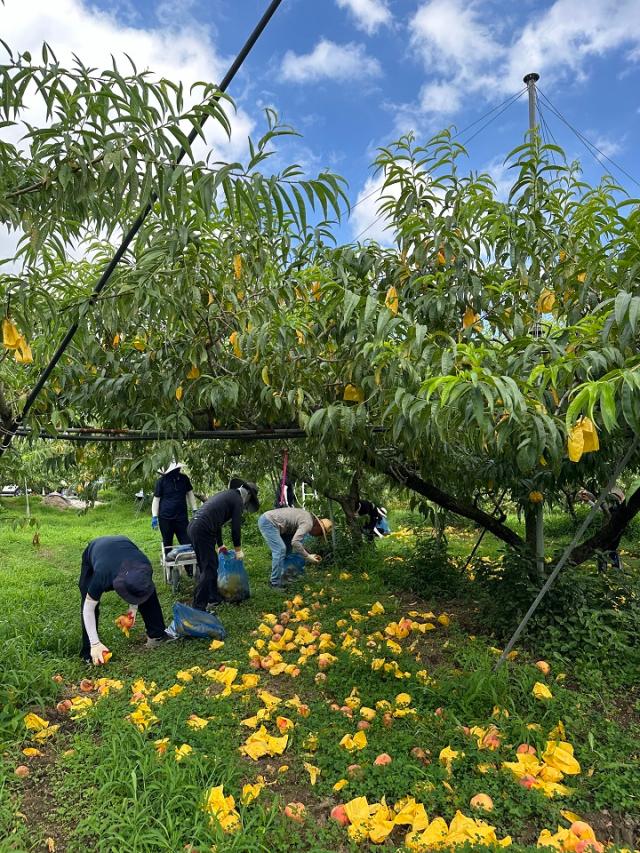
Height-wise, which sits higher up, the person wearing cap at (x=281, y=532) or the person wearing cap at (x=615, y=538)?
the person wearing cap at (x=615, y=538)

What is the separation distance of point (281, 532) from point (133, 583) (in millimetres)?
2276

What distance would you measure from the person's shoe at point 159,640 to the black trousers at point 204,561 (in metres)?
0.69

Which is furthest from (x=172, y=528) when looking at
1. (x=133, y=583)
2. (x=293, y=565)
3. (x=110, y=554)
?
(x=133, y=583)

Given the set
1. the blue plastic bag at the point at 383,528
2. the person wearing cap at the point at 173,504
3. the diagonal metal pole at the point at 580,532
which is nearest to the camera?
the diagonal metal pole at the point at 580,532

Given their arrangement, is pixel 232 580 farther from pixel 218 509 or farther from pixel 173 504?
pixel 173 504

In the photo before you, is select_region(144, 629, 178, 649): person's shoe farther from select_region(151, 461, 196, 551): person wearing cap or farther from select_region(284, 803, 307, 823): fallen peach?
select_region(284, 803, 307, 823): fallen peach

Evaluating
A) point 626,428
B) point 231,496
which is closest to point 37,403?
point 231,496

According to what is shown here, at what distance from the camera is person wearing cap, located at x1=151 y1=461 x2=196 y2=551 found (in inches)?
232

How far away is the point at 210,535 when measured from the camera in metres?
5.08

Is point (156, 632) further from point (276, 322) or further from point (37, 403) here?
point (276, 322)

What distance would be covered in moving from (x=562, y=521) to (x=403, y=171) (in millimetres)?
7519

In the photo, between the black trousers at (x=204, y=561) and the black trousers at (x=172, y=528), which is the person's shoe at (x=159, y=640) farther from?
the black trousers at (x=172, y=528)

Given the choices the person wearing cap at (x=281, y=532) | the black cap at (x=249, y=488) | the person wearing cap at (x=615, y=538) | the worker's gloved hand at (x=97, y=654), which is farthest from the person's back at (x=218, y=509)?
the person wearing cap at (x=615, y=538)

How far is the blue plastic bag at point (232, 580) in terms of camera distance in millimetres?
5207
